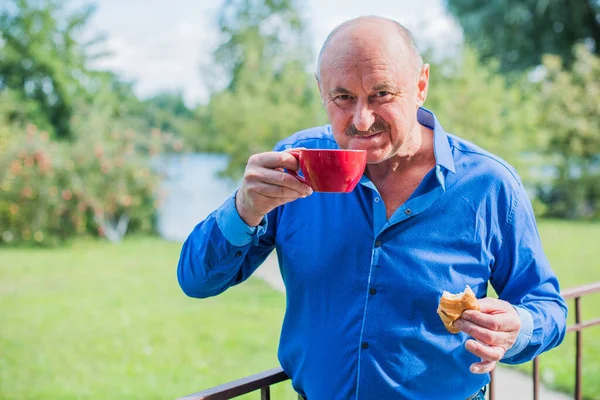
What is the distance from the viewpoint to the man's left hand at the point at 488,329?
127 centimetres

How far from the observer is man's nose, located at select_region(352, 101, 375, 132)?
1397 mm

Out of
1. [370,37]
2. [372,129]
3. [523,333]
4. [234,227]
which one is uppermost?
[370,37]

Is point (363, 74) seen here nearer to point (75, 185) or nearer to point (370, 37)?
point (370, 37)

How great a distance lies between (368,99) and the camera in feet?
4.67

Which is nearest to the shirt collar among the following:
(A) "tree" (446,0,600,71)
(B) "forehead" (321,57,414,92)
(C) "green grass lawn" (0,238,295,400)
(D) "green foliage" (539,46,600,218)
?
(B) "forehead" (321,57,414,92)

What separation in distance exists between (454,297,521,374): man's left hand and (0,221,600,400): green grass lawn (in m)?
3.48

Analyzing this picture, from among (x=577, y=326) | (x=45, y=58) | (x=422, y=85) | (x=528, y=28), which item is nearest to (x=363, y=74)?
(x=422, y=85)

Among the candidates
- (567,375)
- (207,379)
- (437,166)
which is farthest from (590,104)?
(437,166)

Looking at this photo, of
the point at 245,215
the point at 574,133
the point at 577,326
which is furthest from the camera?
the point at 574,133

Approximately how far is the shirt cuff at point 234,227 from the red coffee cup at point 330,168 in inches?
8.1

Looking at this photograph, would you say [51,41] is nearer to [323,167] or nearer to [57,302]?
[57,302]

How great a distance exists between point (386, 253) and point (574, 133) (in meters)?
12.4

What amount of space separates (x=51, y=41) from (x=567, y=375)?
46.0ft

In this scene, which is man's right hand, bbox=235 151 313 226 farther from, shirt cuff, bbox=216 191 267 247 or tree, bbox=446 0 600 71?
tree, bbox=446 0 600 71
